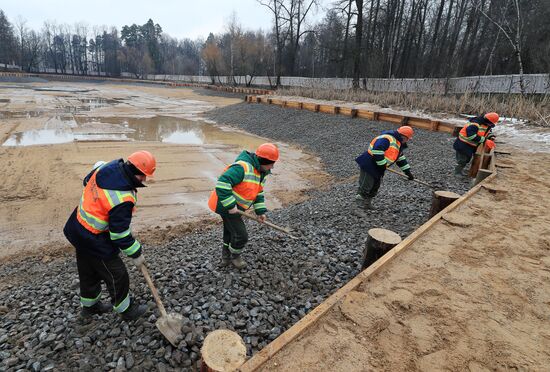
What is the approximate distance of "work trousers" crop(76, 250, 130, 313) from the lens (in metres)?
3.06

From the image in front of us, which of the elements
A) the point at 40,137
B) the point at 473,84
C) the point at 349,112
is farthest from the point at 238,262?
the point at 473,84

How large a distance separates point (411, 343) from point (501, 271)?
1750 millimetres

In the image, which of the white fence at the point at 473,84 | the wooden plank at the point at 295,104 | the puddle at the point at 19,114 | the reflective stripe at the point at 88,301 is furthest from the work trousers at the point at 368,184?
the puddle at the point at 19,114

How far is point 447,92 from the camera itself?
61.5 ft

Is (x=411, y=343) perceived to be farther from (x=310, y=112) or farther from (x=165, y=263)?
(x=310, y=112)

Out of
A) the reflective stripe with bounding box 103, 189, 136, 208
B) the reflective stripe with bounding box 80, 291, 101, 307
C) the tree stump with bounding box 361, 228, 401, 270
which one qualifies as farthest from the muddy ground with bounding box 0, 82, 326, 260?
the tree stump with bounding box 361, 228, 401, 270

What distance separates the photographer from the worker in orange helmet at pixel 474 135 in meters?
7.34

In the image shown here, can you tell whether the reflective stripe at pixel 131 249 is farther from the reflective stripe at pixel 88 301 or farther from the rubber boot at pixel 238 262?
the rubber boot at pixel 238 262

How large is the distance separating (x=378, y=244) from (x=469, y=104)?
13802mm

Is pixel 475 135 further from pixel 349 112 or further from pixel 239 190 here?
pixel 349 112

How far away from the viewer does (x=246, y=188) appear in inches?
153

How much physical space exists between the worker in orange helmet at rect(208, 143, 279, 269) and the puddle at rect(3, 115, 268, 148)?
33.9 ft

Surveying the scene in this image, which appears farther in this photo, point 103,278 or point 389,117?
point 389,117

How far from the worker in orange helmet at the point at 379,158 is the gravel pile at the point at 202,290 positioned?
42cm
